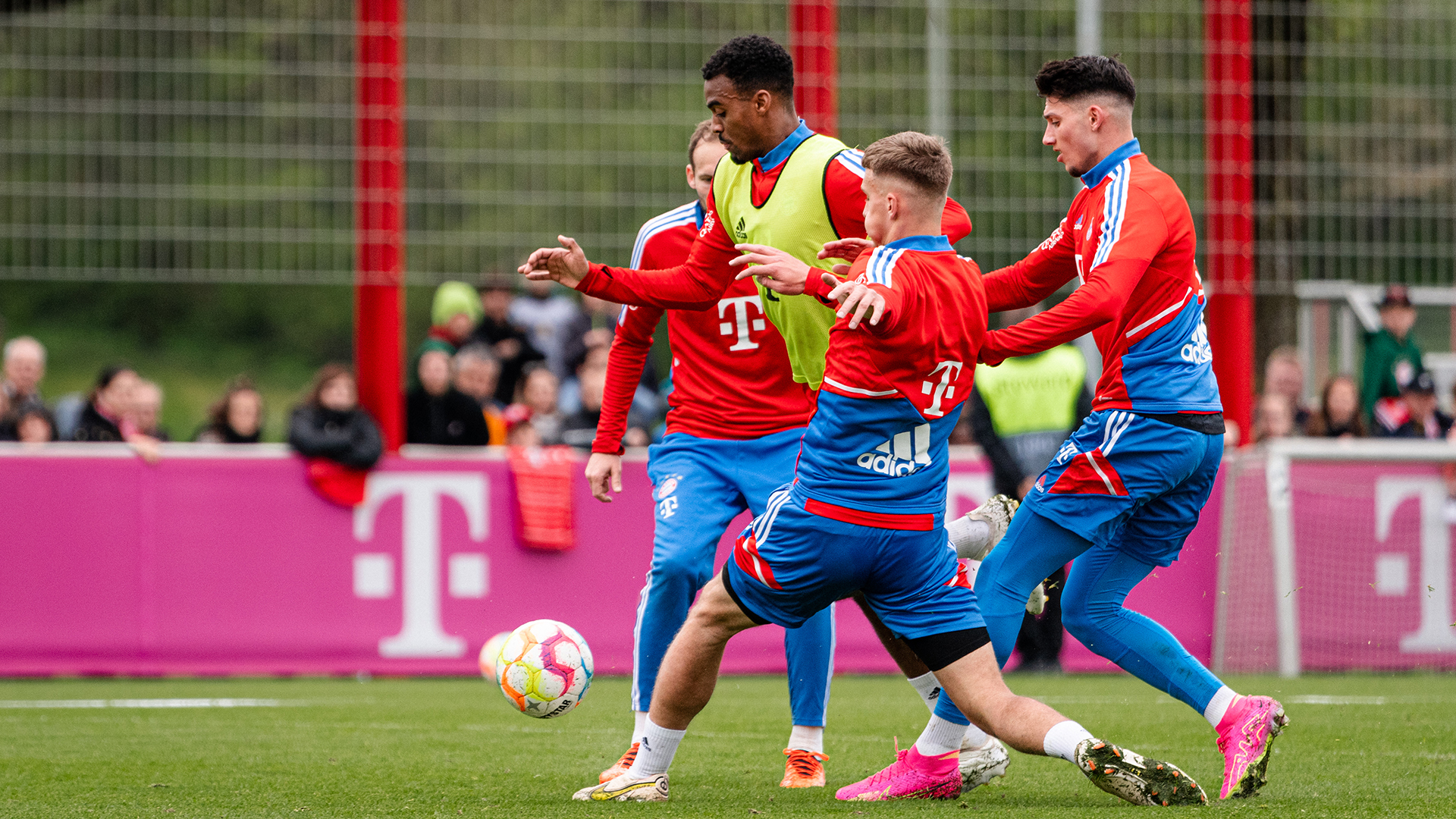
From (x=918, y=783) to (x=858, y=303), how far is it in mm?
1630

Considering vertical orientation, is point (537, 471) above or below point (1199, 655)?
above

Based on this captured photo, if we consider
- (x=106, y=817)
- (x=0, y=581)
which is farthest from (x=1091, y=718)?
(x=0, y=581)

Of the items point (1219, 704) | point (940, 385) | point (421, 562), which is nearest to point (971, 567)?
point (1219, 704)

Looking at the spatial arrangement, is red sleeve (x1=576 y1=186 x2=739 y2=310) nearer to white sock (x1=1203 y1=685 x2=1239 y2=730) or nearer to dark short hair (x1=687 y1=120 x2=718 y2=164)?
dark short hair (x1=687 y1=120 x2=718 y2=164)

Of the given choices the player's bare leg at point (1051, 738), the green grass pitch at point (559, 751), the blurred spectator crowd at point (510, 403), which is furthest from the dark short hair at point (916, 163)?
the blurred spectator crowd at point (510, 403)

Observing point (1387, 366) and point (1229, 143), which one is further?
point (1387, 366)

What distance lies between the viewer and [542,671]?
5.44 m

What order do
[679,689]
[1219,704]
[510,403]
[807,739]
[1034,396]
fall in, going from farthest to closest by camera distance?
[510,403]
[1034,396]
[807,739]
[1219,704]
[679,689]

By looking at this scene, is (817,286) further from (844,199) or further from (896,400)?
(844,199)

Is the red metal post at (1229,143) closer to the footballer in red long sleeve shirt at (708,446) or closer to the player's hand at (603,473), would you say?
the footballer in red long sleeve shirt at (708,446)

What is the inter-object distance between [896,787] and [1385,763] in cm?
181

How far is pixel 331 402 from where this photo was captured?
31.8ft

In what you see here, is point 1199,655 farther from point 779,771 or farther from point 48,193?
point 48,193

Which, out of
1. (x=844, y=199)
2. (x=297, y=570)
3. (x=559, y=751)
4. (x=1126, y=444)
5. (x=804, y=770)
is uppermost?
(x=844, y=199)
